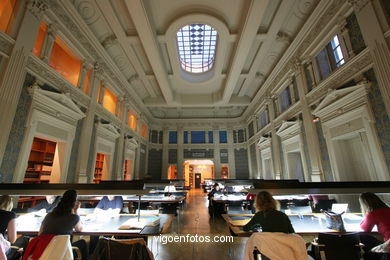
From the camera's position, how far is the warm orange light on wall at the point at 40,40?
16.0 feet

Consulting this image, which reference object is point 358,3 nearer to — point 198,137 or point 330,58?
point 330,58

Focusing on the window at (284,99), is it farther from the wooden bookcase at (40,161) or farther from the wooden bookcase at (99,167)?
the wooden bookcase at (40,161)

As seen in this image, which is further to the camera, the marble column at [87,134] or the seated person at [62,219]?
the marble column at [87,134]

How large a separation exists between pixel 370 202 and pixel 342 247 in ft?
2.27

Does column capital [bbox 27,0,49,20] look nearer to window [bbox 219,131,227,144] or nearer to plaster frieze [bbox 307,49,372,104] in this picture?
plaster frieze [bbox 307,49,372,104]

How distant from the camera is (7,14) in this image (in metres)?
4.08

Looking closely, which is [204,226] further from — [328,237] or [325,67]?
[325,67]

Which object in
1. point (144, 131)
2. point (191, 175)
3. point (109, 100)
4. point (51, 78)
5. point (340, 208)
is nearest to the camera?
point (340, 208)

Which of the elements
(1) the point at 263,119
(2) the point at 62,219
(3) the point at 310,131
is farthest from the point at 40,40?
(1) the point at 263,119

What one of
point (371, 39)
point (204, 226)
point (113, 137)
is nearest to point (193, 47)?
point (113, 137)

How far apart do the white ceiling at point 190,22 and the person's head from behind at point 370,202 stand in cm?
585

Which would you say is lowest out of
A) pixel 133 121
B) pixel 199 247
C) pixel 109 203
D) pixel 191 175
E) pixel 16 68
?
pixel 199 247

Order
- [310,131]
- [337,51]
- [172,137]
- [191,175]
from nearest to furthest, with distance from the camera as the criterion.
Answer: [337,51]
[310,131]
[172,137]
[191,175]

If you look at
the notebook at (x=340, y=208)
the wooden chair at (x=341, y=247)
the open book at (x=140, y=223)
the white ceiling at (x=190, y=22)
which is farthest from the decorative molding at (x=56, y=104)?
the notebook at (x=340, y=208)
